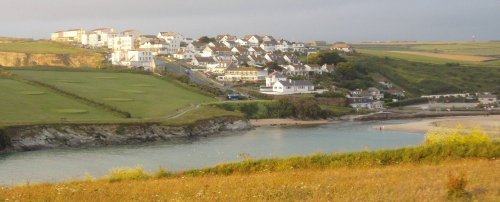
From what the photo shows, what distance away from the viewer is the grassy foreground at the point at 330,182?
1051cm

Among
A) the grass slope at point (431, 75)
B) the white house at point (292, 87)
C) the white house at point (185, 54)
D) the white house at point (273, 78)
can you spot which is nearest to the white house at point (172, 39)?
the white house at point (185, 54)

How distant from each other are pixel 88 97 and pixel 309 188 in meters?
46.0

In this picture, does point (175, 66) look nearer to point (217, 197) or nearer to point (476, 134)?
point (476, 134)

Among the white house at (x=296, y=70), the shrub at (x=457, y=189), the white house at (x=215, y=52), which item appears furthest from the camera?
the white house at (x=215, y=52)

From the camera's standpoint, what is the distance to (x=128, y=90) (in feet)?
202

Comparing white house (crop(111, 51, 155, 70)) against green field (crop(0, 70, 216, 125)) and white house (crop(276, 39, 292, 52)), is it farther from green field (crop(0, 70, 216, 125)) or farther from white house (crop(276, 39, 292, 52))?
white house (crop(276, 39, 292, 52))

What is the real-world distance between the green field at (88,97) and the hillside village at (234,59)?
47.9 ft

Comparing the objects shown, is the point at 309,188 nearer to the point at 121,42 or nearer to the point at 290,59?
the point at 290,59

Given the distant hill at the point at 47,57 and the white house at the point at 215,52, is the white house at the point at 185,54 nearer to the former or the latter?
the white house at the point at 215,52

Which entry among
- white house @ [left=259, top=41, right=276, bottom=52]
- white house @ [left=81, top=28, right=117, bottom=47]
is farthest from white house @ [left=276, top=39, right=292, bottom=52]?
white house @ [left=81, top=28, right=117, bottom=47]

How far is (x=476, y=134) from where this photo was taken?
70.0 ft

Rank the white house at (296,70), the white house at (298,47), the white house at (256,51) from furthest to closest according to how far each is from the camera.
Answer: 1. the white house at (298,47)
2. the white house at (256,51)
3. the white house at (296,70)

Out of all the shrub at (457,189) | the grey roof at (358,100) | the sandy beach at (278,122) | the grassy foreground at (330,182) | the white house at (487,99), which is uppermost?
the shrub at (457,189)

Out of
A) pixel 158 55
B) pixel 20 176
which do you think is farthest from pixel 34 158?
pixel 158 55
